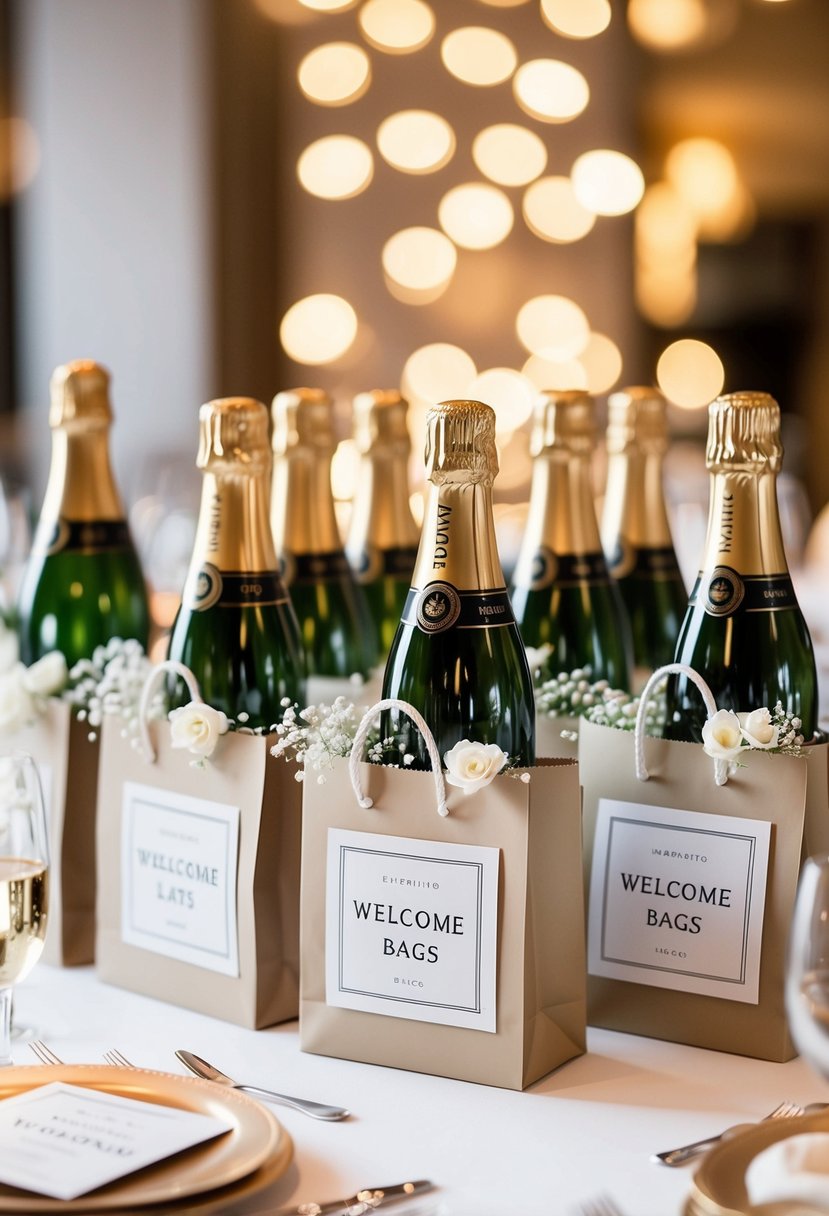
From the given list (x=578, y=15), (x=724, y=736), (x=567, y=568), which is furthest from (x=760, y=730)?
(x=578, y=15)

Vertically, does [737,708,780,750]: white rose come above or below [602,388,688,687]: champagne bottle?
below

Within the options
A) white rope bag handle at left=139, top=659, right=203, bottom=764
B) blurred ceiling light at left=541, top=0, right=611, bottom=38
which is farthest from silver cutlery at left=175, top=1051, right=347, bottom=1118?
blurred ceiling light at left=541, top=0, right=611, bottom=38

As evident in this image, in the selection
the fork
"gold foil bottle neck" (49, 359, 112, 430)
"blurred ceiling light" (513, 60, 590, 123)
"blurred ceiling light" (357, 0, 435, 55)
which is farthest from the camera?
"blurred ceiling light" (513, 60, 590, 123)

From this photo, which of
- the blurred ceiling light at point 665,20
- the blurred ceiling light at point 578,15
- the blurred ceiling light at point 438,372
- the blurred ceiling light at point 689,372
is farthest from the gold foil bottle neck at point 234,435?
the blurred ceiling light at point 689,372

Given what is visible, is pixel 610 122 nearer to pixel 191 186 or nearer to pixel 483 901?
pixel 191 186

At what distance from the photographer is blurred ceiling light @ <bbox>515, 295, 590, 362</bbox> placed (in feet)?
15.0

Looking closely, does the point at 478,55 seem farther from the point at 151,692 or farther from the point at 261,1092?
the point at 261,1092

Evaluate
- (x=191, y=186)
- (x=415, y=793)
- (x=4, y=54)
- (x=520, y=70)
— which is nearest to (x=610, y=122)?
(x=520, y=70)

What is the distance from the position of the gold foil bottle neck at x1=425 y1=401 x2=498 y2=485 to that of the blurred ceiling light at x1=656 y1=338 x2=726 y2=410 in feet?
16.4

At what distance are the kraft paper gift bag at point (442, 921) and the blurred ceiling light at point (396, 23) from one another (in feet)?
11.9

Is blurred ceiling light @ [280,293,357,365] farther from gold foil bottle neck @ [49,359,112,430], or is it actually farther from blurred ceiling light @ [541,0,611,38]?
gold foil bottle neck @ [49,359,112,430]

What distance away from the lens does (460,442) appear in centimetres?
88

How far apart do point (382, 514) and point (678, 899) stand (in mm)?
572

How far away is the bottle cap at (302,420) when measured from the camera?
49.1 inches
